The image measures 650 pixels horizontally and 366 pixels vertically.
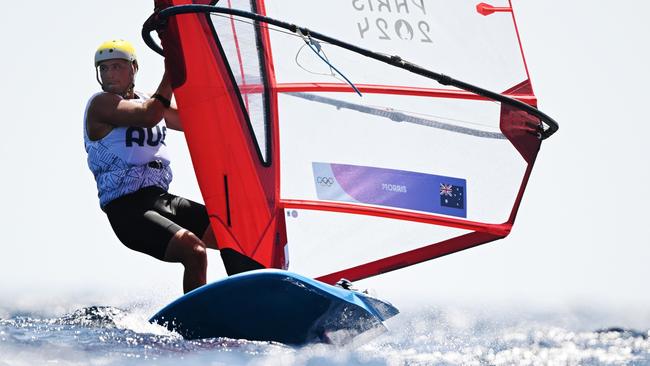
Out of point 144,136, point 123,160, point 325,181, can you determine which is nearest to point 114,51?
point 144,136

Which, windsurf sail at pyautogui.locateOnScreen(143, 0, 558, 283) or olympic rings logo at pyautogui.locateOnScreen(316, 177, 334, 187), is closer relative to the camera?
windsurf sail at pyautogui.locateOnScreen(143, 0, 558, 283)

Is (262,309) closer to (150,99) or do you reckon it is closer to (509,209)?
(150,99)

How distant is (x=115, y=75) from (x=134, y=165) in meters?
0.59

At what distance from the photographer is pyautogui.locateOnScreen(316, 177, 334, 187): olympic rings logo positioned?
8.18 metres

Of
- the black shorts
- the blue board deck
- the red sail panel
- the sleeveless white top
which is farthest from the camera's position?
the red sail panel

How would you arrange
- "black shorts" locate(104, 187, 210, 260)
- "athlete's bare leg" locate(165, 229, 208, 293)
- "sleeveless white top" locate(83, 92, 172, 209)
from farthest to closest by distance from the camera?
"sleeveless white top" locate(83, 92, 172, 209) < "black shorts" locate(104, 187, 210, 260) < "athlete's bare leg" locate(165, 229, 208, 293)


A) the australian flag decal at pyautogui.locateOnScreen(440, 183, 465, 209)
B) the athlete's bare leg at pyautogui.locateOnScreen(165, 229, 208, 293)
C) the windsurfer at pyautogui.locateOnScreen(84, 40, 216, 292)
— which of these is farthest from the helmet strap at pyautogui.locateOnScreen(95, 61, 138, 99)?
the australian flag decal at pyautogui.locateOnScreen(440, 183, 465, 209)

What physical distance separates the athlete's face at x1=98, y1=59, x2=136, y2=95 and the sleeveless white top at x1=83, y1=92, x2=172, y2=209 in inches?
5.2

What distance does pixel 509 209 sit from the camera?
8250mm

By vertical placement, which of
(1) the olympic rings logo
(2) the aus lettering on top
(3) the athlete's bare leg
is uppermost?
Result: (2) the aus lettering on top

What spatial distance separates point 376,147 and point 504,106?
916 mm

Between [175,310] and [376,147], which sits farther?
[376,147]

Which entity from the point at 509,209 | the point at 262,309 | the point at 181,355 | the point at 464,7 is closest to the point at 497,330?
the point at 509,209

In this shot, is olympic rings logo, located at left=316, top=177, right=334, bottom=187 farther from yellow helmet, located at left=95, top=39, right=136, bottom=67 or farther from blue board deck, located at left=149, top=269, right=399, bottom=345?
yellow helmet, located at left=95, top=39, right=136, bottom=67
